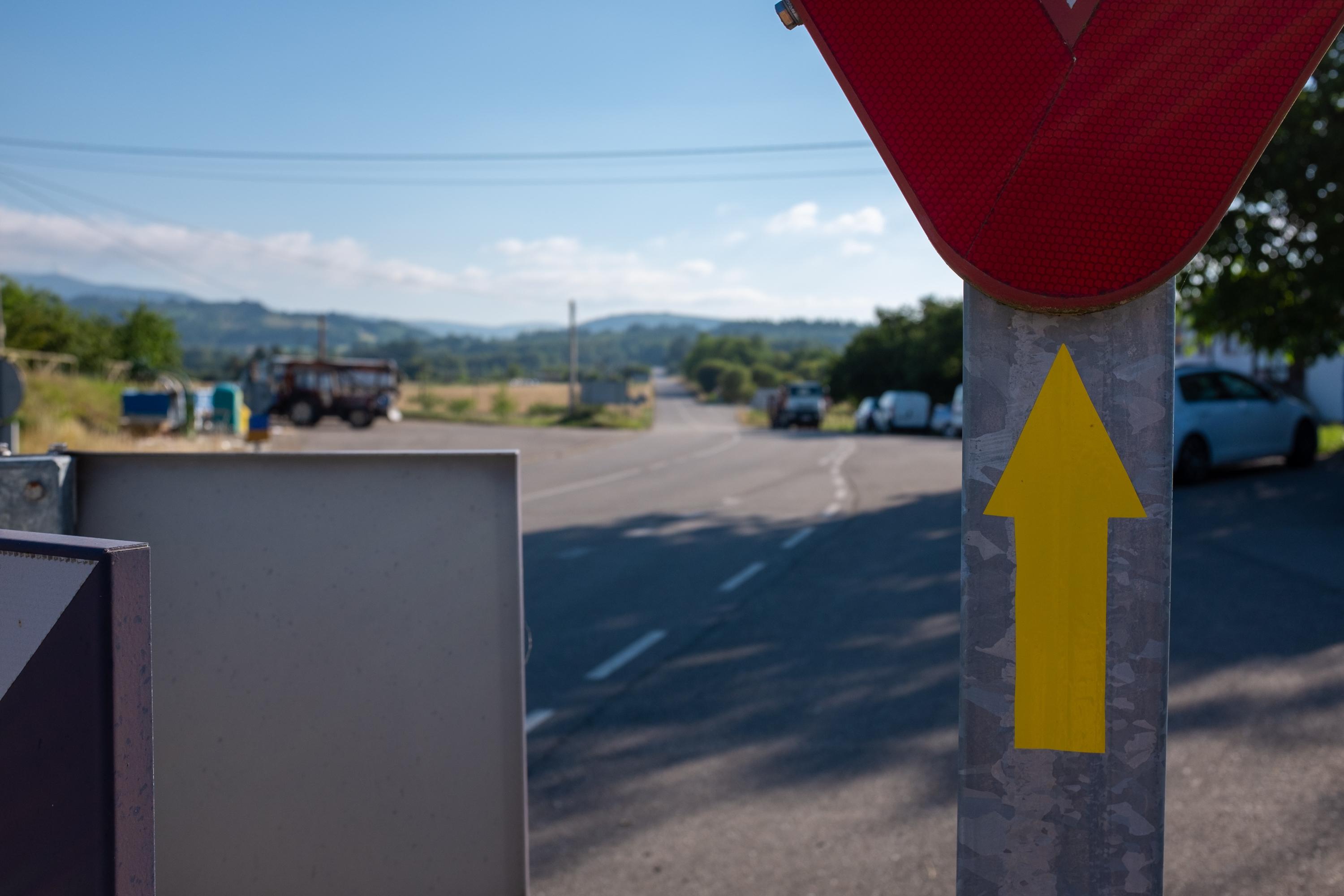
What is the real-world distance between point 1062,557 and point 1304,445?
53.0ft

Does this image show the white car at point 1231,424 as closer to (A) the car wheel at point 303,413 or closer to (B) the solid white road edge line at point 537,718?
(B) the solid white road edge line at point 537,718

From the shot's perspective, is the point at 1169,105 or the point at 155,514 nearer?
the point at 1169,105

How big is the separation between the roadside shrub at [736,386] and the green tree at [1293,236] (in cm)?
12737

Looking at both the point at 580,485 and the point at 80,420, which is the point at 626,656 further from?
the point at 80,420

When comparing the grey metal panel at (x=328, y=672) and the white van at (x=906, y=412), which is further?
the white van at (x=906, y=412)

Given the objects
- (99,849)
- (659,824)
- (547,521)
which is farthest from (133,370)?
(99,849)

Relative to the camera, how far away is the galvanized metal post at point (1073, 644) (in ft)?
4.65

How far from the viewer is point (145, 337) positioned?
60.1m

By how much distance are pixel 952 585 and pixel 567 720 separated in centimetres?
410

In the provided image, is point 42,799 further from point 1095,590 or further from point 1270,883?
point 1270,883

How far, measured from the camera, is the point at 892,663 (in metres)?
6.10

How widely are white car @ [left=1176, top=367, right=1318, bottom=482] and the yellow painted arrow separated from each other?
44.0 feet

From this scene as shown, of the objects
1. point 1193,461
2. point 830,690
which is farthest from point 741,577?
point 1193,461

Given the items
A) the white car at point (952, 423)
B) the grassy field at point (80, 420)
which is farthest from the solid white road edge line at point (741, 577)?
the white car at point (952, 423)
